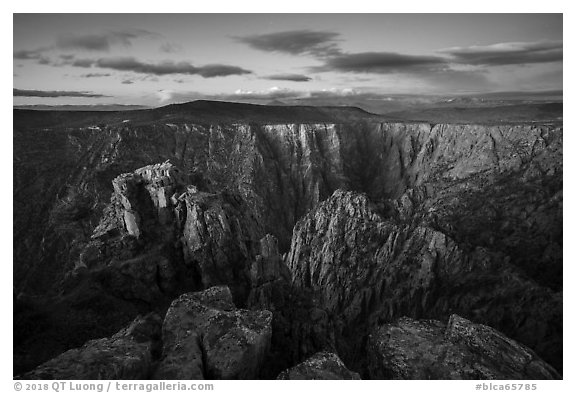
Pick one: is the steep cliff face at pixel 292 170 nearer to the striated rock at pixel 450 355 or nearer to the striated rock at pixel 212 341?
the striated rock at pixel 212 341

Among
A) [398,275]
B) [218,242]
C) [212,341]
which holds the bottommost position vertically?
[398,275]

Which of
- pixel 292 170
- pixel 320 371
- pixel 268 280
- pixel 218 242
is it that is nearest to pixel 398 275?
pixel 268 280

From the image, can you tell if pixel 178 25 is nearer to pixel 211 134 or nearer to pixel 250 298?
pixel 250 298

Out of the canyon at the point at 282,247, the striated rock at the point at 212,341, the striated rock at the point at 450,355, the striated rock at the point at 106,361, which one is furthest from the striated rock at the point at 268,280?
the striated rock at the point at 106,361

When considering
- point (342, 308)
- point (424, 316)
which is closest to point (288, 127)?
point (342, 308)

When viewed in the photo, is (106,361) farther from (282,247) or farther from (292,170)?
(292,170)
